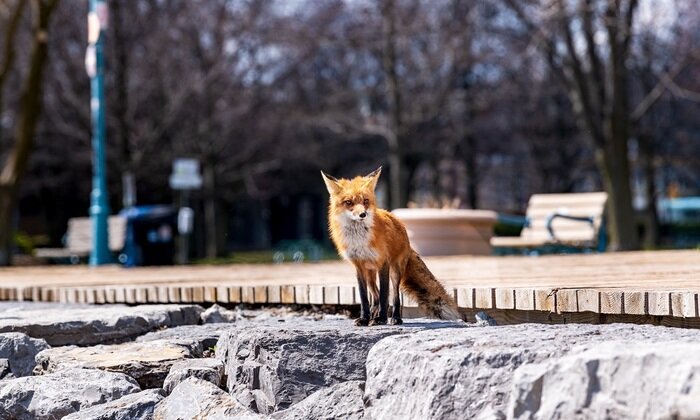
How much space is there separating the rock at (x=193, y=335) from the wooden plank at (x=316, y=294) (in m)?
0.52

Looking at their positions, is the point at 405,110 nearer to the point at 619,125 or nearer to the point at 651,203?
the point at 651,203

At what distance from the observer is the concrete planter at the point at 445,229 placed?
537 inches

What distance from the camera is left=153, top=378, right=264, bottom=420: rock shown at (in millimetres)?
4836

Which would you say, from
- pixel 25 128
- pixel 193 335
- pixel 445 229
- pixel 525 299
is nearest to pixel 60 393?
pixel 193 335

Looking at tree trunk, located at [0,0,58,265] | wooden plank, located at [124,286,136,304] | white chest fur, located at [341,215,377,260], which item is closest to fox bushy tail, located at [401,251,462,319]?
white chest fur, located at [341,215,377,260]

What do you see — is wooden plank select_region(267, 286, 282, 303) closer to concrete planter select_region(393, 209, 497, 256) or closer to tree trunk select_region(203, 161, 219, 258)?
concrete planter select_region(393, 209, 497, 256)

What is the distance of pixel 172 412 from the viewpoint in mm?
4984

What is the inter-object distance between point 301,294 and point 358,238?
1825mm

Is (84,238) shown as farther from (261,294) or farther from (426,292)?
(426,292)

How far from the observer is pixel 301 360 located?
197 inches

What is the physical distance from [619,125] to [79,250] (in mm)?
12181

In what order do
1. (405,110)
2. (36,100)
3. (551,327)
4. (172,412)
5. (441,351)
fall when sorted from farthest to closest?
(405,110) → (36,100) → (172,412) → (551,327) → (441,351)

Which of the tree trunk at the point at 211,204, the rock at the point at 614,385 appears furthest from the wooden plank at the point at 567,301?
the tree trunk at the point at 211,204

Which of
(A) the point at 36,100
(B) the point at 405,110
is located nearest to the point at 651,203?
(B) the point at 405,110
